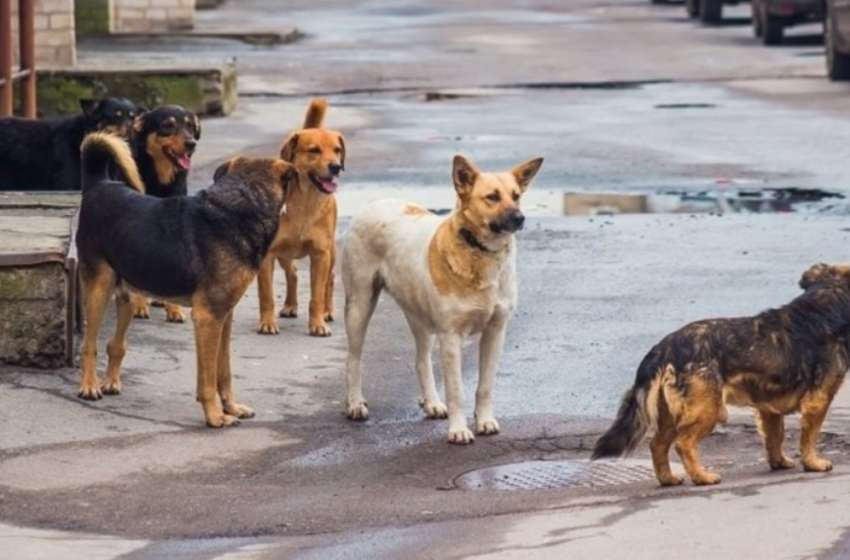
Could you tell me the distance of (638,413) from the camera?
8.35m

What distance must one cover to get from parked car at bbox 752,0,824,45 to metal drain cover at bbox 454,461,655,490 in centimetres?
2278

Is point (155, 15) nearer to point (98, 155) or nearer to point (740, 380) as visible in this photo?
point (98, 155)

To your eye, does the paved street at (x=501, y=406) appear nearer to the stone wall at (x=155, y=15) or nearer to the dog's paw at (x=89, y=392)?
the dog's paw at (x=89, y=392)

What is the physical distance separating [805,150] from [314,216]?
8.21 metres

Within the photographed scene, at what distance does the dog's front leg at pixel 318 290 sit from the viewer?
1177 centimetres

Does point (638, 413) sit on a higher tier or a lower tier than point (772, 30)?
higher

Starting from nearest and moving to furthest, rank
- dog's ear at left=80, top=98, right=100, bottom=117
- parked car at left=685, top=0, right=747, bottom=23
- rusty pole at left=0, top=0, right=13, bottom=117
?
dog's ear at left=80, top=98, right=100, bottom=117 → rusty pole at left=0, top=0, right=13, bottom=117 → parked car at left=685, top=0, right=747, bottom=23

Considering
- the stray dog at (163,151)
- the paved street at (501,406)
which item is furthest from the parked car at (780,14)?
the stray dog at (163,151)

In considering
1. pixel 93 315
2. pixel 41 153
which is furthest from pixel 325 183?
pixel 41 153

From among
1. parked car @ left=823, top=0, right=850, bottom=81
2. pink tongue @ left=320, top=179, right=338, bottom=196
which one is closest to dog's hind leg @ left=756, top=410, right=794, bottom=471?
pink tongue @ left=320, top=179, right=338, bottom=196

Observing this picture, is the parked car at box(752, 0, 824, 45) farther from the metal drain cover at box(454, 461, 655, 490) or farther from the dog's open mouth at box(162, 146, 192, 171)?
the metal drain cover at box(454, 461, 655, 490)

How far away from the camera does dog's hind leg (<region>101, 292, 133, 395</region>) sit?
1026 cm

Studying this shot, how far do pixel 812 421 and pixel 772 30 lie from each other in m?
24.3

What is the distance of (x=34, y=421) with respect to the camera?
9703 mm
